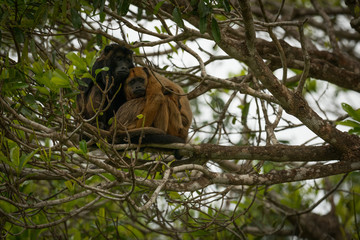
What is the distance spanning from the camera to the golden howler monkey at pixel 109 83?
634 centimetres

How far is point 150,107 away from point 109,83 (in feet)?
2.96

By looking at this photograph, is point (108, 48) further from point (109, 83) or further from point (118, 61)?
point (109, 83)

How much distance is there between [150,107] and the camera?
596 centimetres

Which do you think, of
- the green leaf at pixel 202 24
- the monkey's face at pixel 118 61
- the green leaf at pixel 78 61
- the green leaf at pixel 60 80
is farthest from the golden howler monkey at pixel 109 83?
the green leaf at pixel 202 24

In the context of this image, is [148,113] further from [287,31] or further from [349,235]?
[349,235]

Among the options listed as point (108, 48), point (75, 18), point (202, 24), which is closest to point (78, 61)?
point (75, 18)

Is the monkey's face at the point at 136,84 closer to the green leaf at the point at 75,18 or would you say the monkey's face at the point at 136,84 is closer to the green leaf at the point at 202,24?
the green leaf at the point at 75,18

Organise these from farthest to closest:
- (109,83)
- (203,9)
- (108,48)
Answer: (108,48)
(109,83)
(203,9)

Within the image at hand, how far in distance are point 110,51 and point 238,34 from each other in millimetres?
2224

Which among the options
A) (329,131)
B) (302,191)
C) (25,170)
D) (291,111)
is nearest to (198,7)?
(291,111)

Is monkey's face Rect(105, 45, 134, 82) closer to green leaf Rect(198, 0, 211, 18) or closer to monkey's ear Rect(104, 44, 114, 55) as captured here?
monkey's ear Rect(104, 44, 114, 55)

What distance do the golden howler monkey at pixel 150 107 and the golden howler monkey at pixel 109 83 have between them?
21 cm

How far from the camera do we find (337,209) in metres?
8.39

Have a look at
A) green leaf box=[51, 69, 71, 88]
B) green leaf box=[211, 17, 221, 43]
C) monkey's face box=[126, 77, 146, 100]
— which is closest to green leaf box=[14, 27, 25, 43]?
green leaf box=[51, 69, 71, 88]
